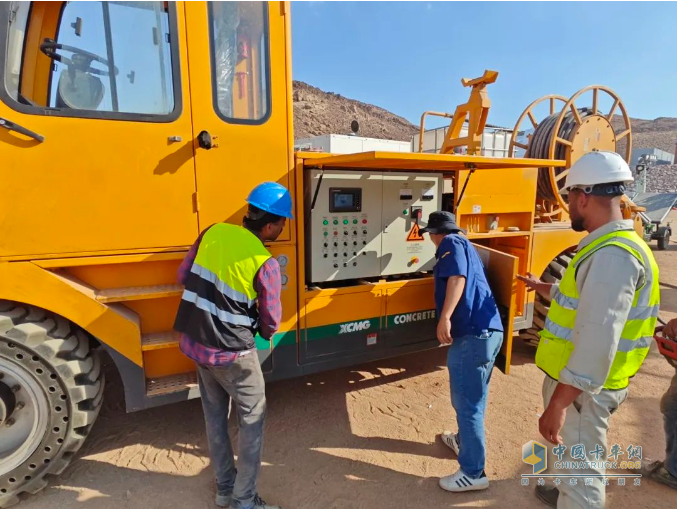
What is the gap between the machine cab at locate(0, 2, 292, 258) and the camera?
2398 mm

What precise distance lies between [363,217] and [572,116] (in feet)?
10.8

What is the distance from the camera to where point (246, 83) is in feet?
9.25

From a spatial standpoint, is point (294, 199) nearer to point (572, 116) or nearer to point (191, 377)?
point (191, 377)

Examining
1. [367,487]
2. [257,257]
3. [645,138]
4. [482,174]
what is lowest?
[367,487]

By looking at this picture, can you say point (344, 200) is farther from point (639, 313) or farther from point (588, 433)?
point (588, 433)

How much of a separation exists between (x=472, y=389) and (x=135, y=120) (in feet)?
8.85

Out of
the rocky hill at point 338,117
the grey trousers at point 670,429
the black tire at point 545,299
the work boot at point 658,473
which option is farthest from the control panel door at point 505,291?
the rocky hill at point 338,117

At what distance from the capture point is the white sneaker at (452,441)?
3.10m

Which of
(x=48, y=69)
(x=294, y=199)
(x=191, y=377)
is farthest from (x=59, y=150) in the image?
(x=191, y=377)

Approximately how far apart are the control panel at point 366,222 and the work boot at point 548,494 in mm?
1794

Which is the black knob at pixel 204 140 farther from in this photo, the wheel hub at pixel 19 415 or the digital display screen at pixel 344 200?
the wheel hub at pixel 19 415

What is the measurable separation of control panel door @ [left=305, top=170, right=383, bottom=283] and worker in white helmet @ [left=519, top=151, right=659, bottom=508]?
153cm

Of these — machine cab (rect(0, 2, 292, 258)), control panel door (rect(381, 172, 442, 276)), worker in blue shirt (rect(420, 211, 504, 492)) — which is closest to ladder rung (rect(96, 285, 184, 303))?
machine cab (rect(0, 2, 292, 258))

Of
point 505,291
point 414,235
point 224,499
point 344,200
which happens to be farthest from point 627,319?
point 224,499
